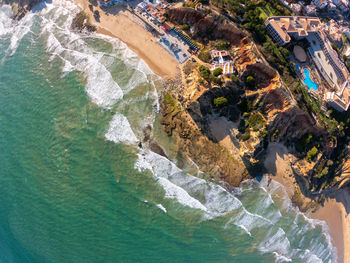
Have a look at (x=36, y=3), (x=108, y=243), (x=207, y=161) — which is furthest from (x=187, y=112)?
(x=36, y=3)

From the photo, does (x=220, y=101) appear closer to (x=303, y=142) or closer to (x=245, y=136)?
(x=245, y=136)

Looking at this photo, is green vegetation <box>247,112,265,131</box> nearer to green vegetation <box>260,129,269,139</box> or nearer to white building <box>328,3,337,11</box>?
green vegetation <box>260,129,269,139</box>

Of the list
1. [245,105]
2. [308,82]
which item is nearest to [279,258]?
[245,105]

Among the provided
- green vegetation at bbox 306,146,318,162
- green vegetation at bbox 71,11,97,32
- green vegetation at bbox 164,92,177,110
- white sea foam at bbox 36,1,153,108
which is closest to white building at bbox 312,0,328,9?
green vegetation at bbox 306,146,318,162

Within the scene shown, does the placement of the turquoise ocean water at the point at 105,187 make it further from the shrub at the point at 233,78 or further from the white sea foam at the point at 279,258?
the shrub at the point at 233,78

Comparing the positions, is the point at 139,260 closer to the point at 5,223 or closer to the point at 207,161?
the point at 207,161

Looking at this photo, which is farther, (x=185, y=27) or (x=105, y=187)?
(x=185, y=27)
